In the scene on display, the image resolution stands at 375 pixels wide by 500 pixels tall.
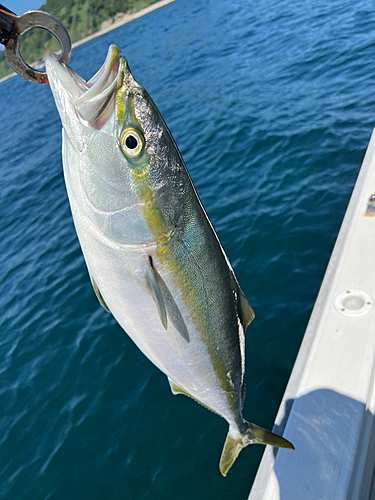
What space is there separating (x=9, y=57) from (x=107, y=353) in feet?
16.8

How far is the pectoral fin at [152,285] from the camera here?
1.82 meters

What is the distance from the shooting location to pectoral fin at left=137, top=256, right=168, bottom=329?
1.82m

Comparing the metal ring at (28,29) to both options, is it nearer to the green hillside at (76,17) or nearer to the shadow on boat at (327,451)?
the shadow on boat at (327,451)

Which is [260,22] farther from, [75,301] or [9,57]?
[9,57]

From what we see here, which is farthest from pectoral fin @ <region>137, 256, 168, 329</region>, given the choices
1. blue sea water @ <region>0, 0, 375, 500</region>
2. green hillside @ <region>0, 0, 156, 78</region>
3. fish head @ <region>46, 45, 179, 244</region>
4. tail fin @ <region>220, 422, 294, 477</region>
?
Result: green hillside @ <region>0, 0, 156, 78</region>

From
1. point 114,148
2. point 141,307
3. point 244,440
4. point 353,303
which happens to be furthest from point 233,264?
point 114,148

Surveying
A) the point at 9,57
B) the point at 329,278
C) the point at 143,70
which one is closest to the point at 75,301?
the point at 329,278

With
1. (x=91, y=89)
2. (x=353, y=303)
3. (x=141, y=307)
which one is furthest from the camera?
(x=353, y=303)

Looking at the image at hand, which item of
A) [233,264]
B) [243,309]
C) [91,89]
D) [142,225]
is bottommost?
[233,264]

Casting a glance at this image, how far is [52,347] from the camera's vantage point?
22.9 ft

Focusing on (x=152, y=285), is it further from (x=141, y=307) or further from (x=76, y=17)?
(x=76, y=17)

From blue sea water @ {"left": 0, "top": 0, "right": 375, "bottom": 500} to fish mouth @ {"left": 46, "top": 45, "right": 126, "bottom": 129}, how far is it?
12.7ft

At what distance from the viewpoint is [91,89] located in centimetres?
168

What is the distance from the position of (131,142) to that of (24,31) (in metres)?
0.64
